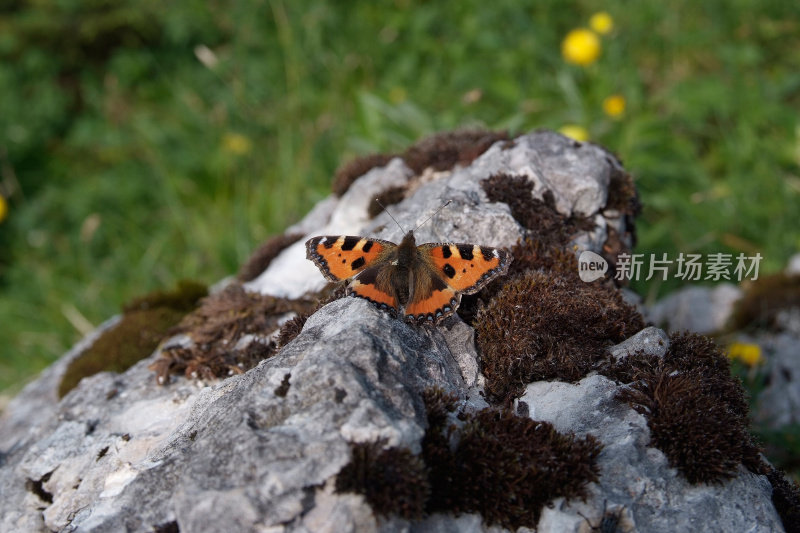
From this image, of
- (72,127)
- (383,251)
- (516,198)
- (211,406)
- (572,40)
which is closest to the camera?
(211,406)

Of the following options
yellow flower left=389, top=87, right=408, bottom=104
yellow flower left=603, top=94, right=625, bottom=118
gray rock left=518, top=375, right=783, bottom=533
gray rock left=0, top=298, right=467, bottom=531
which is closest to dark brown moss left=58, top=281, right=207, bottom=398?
gray rock left=0, top=298, right=467, bottom=531

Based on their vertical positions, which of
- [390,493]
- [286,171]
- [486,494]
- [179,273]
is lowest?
[179,273]

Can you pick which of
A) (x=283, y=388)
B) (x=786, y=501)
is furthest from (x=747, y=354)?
(x=283, y=388)

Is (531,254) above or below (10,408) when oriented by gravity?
above

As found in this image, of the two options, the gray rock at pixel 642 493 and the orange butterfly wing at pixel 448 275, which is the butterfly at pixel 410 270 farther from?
the gray rock at pixel 642 493

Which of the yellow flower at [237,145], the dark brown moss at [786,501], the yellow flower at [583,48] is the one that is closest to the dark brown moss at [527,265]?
the dark brown moss at [786,501]

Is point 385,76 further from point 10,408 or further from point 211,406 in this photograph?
point 211,406

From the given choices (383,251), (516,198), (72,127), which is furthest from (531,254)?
(72,127)
